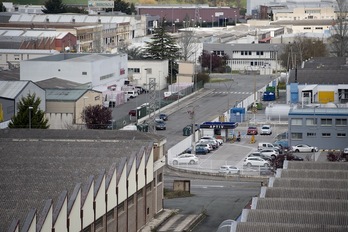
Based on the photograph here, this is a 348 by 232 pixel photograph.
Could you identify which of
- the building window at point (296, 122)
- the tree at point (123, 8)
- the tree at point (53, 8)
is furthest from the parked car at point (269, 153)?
the tree at point (123, 8)

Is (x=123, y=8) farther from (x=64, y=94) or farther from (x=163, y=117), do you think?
(x=64, y=94)

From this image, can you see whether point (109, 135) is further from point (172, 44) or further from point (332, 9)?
point (332, 9)

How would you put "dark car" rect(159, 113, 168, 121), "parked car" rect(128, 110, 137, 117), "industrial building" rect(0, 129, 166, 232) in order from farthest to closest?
"dark car" rect(159, 113, 168, 121) → "parked car" rect(128, 110, 137, 117) → "industrial building" rect(0, 129, 166, 232)

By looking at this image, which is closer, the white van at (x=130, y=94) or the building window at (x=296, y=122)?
the building window at (x=296, y=122)

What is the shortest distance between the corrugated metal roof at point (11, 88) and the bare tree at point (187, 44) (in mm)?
11516

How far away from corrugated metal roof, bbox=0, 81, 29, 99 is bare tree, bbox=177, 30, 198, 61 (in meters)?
11.5

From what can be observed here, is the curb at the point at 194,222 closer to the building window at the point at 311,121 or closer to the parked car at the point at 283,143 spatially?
the parked car at the point at 283,143

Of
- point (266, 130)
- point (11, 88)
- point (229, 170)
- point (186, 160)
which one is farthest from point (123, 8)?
point (229, 170)

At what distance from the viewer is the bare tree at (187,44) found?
3489 cm

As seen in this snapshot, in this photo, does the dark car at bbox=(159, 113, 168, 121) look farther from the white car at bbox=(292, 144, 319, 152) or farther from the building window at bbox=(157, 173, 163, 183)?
the building window at bbox=(157, 173, 163, 183)

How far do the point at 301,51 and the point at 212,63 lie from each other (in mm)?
2299

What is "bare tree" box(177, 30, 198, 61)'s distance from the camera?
34.9m

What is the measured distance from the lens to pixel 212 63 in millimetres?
34500

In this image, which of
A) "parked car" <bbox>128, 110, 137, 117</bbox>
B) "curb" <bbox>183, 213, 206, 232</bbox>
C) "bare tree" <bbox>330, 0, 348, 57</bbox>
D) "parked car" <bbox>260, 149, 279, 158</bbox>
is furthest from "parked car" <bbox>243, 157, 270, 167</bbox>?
"bare tree" <bbox>330, 0, 348, 57</bbox>
